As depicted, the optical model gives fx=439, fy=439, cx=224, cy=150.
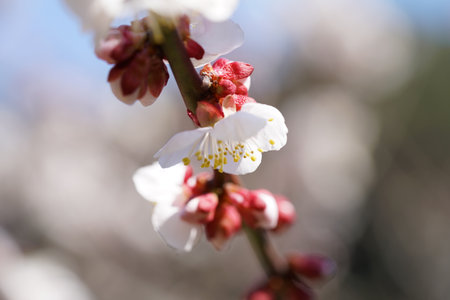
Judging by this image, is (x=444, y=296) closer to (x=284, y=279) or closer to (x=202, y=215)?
(x=284, y=279)

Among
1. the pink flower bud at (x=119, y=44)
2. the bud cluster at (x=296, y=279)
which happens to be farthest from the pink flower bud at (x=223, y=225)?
the pink flower bud at (x=119, y=44)

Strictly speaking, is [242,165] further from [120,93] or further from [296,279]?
Answer: [296,279]

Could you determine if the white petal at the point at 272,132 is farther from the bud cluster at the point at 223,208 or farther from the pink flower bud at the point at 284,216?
the pink flower bud at the point at 284,216

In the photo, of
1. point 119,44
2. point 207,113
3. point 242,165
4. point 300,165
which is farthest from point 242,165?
point 300,165

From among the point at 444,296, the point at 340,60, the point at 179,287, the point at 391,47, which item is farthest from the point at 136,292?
the point at 391,47

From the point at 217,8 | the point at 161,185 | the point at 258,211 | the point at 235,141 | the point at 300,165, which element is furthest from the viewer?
the point at 300,165

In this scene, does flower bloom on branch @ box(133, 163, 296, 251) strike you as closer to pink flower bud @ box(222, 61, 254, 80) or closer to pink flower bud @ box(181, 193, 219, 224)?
pink flower bud @ box(181, 193, 219, 224)

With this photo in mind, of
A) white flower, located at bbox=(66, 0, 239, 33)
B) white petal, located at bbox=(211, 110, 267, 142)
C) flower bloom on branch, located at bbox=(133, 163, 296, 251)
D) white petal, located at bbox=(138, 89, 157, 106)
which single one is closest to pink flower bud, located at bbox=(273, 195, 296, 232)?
flower bloom on branch, located at bbox=(133, 163, 296, 251)
